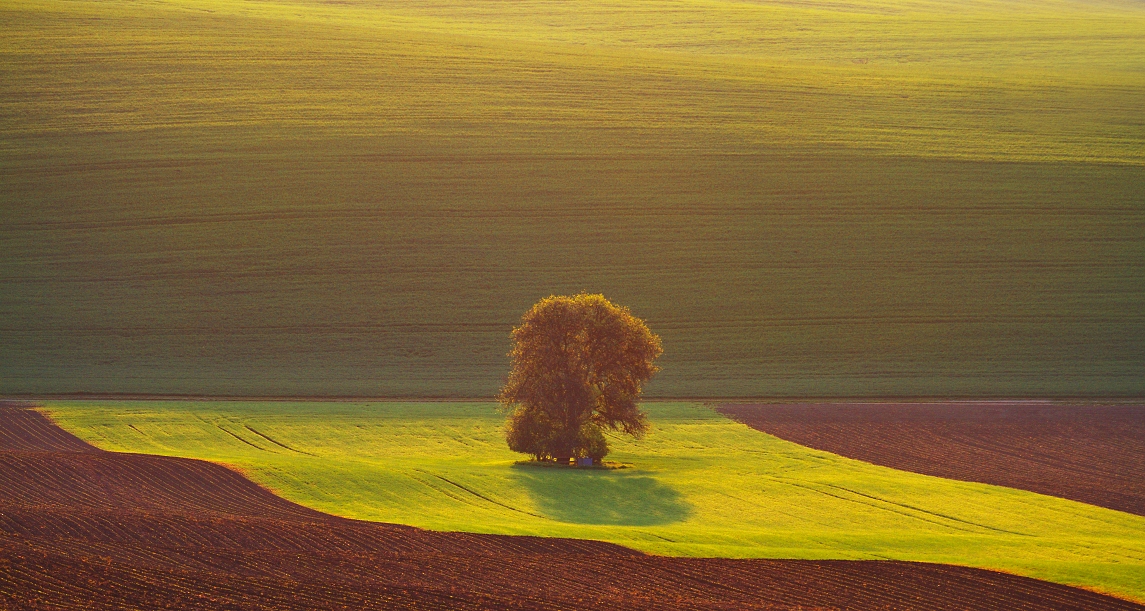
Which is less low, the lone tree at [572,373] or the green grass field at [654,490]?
the lone tree at [572,373]

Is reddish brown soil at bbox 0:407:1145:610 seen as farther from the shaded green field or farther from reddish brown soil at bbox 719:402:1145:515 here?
the shaded green field

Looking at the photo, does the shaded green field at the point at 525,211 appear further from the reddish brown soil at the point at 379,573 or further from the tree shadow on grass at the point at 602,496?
the reddish brown soil at the point at 379,573

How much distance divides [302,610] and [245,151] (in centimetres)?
4402

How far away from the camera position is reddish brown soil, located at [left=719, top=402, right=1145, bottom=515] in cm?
3028

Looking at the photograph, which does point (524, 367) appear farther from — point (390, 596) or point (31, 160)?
point (31, 160)

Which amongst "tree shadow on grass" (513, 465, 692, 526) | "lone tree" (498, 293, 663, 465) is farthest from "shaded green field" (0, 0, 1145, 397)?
"tree shadow on grass" (513, 465, 692, 526)

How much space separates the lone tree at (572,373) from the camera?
32375 millimetres

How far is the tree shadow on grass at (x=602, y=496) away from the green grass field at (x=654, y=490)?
7 cm

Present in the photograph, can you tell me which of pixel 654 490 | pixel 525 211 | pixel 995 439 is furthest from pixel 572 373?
pixel 525 211

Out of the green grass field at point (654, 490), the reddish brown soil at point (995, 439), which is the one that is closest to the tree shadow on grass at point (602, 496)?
the green grass field at point (654, 490)

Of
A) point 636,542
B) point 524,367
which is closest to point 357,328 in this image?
point 524,367

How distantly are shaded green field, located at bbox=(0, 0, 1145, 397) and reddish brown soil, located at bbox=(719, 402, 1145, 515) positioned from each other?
305cm

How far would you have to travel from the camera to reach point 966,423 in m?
37.8

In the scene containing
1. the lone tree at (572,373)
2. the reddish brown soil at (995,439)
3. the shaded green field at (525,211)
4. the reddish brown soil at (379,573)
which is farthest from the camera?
the shaded green field at (525,211)
